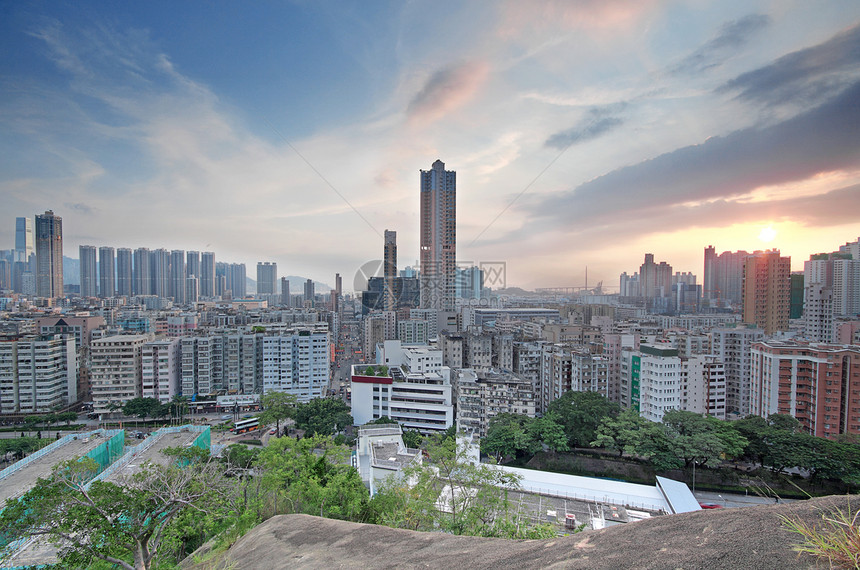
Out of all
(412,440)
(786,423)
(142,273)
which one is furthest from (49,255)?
(786,423)

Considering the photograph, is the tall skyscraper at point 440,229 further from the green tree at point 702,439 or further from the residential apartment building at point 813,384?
the green tree at point 702,439

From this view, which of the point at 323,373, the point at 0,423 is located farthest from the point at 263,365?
the point at 0,423

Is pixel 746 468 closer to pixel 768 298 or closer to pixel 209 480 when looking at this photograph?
pixel 209 480

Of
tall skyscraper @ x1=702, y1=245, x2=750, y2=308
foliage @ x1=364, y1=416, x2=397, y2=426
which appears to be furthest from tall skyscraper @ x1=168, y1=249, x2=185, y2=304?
tall skyscraper @ x1=702, y1=245, x2=750, y2=308

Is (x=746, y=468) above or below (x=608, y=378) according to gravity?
below

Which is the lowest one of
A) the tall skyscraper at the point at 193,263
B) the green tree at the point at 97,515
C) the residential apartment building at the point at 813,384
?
the residential apartment building at the point at 813,384

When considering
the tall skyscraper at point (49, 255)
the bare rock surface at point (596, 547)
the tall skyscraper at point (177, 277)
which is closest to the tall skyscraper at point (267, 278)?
the tall skyscraper at point (177, 277)

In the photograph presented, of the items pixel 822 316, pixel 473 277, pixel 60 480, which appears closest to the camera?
pixel 60 480

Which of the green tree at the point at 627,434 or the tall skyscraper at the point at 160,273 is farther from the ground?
the tall skyscraper at the point at 160,273

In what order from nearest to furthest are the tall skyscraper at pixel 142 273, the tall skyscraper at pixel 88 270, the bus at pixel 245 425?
the bus at pixel 245 425 < the tall skyscraper at pixel 88 270 < the tall skyscraper at pixel 142 273
